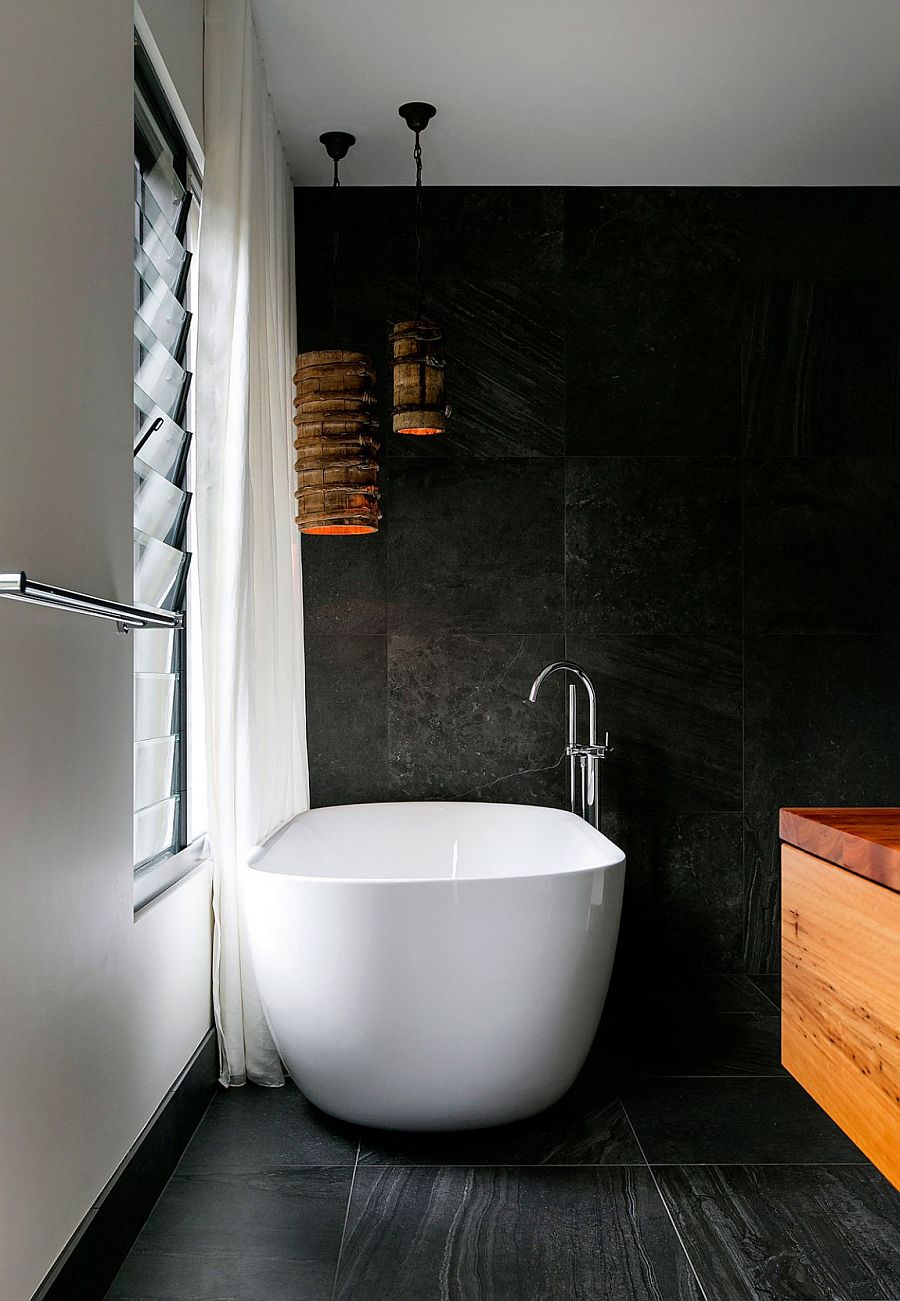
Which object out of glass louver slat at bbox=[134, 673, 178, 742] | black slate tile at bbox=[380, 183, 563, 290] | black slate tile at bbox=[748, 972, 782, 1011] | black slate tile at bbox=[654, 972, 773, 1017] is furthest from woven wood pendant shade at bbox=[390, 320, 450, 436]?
black slate tile at bbox=[748, 972, 782, 1011]

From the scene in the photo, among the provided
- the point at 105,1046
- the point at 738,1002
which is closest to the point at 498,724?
the point at 738,1002

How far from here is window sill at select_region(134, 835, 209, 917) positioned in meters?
2.20

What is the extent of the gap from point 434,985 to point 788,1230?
808 mm

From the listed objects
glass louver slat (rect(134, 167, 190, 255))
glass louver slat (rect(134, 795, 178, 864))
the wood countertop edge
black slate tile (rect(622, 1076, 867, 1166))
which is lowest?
black slate tile (rect(622, 1076, 867, 1166))

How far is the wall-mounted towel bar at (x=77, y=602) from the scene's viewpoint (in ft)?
3.90

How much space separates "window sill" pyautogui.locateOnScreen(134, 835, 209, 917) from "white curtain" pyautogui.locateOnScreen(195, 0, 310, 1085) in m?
0.07

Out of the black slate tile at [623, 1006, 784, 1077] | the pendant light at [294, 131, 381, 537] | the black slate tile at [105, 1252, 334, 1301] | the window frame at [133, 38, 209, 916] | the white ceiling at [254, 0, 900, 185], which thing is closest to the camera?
the black slate tile at [105, 1252, 334, 1301]

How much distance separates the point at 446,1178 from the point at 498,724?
1645 millimetres

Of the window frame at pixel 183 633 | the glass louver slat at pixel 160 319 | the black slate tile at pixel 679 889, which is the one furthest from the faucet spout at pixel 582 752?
the glass louver slat at pixel 160 319

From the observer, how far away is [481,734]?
3.63m

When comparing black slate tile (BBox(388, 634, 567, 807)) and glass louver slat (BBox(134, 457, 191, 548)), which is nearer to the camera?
glass louver slat (BBox(134, 457, 191, 548))

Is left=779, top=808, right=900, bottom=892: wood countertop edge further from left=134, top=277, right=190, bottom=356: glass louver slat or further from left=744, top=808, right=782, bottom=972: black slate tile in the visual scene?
left=744, top=808, right=782, bottom=972: black slate tile

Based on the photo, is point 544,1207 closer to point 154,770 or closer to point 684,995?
point 154,770

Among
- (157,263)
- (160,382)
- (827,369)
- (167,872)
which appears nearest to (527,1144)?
(167,872)
